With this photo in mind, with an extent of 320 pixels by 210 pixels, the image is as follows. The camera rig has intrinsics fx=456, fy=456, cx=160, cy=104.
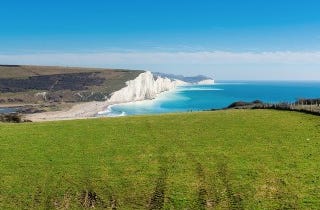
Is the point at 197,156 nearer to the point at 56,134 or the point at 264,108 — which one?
the point at 56,134

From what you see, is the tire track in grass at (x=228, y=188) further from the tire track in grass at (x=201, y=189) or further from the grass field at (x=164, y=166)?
the tire track in grass at (x=201, y=189)

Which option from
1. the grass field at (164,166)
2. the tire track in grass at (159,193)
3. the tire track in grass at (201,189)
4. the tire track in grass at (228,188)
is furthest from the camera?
the grass field at (164,166)

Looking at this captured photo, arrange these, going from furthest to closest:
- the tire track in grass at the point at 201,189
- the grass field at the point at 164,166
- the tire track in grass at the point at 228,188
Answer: the grass field at the point at 164,166, the tire track in grass at the point at 201,189, the tire track in grass at the point at 228,188

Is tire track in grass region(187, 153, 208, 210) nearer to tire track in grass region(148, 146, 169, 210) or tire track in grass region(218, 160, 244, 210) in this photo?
tire track in grass region(218, 160, 244, 210)

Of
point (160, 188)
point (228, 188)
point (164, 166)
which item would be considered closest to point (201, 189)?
point (228, 188)

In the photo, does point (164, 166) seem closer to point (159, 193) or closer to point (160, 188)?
point (160, 188)

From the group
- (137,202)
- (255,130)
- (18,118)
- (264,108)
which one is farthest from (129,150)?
(18,118)

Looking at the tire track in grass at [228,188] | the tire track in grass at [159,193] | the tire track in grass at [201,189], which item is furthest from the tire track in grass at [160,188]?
the tire track in grass at [228,188]

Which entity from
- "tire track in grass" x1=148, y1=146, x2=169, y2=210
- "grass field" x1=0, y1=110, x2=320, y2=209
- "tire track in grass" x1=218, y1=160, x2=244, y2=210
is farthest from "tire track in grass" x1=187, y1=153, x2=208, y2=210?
"tire track in grass" x1=148, y1=146, x2=169, y2=210

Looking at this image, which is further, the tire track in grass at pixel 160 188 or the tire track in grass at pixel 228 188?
the tire track in grass at pixel 160 188
